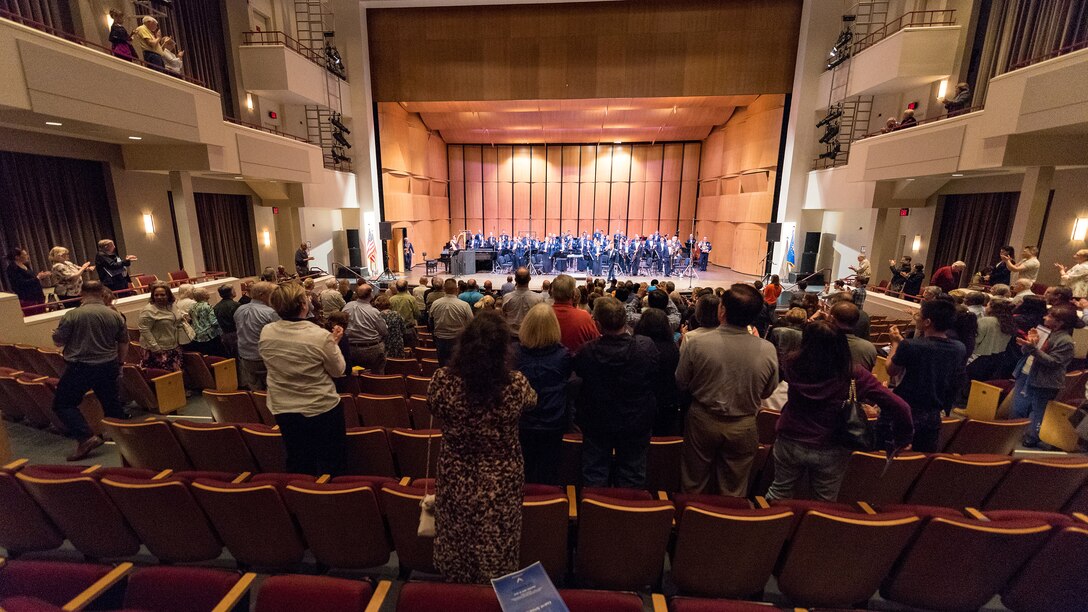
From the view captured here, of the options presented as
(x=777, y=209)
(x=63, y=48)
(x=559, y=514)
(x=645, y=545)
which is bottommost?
(x=645, y=545)

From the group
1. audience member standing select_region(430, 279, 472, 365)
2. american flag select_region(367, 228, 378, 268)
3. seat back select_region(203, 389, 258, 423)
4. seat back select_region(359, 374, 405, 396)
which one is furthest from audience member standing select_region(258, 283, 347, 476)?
american flag select_region(367, 228, 378, 268)

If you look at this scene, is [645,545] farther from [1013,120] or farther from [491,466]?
[1013,120]

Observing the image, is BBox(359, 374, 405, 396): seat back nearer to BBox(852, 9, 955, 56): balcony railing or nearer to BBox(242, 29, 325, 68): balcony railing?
BBox(242, 29, 325, 68): balcony railing

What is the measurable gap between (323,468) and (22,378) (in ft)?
11.1

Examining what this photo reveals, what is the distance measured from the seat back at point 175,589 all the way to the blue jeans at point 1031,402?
216 inches

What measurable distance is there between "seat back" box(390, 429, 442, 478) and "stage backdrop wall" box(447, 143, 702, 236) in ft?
58.7

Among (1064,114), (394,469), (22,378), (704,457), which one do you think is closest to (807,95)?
(1064,114)

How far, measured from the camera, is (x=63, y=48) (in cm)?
521

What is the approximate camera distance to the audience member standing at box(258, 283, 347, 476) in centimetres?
224

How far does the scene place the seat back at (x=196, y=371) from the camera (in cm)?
444

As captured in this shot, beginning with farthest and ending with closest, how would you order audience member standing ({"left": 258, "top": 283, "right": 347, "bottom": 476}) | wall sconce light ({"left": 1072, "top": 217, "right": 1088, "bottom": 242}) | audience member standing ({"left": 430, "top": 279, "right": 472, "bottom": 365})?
wall sconce light ({"left": 1072, "top": 217, "right": 1088, "bottom": 242}), audience member standing ({"left": 430, "top": 279, "right": 472, "bottom": 365}), audience member standing ({"left": 258, "top": 283, "right": 347, "bottom": 476})

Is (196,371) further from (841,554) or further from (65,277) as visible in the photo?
(841,554)

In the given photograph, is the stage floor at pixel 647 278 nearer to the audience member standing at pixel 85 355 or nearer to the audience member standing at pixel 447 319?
the audience member standing at pixel 447 319

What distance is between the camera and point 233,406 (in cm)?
331
